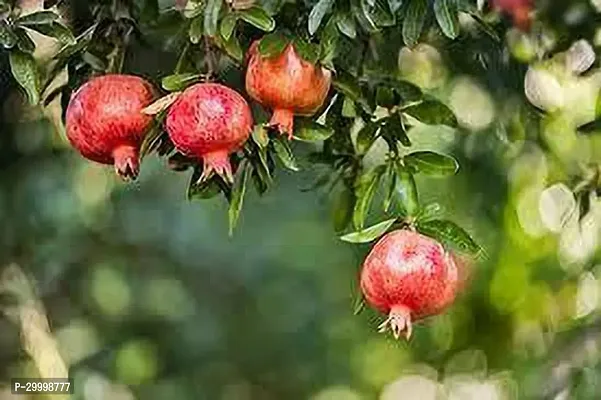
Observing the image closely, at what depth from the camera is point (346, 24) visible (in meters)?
1.05

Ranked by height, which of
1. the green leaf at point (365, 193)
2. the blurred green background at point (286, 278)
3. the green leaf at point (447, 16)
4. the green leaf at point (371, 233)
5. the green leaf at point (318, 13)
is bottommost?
the blurred green background at point (286, 278)

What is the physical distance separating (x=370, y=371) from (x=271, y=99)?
95.7 inches

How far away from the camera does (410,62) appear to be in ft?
5.99

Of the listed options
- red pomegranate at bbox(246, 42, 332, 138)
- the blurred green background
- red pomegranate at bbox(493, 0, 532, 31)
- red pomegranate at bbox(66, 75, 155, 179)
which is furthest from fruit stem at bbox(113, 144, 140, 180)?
the blurred green background

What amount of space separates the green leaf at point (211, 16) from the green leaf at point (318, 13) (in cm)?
8

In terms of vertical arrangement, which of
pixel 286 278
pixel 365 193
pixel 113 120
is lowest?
pixel 286 278

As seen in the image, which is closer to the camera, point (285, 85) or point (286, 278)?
point (285, 85)

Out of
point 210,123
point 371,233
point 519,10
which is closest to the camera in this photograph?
point 210,123

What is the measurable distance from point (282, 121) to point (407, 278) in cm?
15

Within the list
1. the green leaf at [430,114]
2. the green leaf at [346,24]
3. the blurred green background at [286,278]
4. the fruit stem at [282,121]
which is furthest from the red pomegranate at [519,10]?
the fruit stem at [282,121]

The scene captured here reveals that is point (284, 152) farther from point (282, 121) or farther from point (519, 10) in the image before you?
point (519, 10)

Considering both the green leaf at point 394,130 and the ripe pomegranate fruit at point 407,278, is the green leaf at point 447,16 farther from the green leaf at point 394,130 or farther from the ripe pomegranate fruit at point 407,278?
the ripe pomegranate fruit at point 407,278

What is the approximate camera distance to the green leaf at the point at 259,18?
0.99m

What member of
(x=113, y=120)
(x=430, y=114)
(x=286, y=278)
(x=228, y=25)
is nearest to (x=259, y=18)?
(x=228, y=25)
